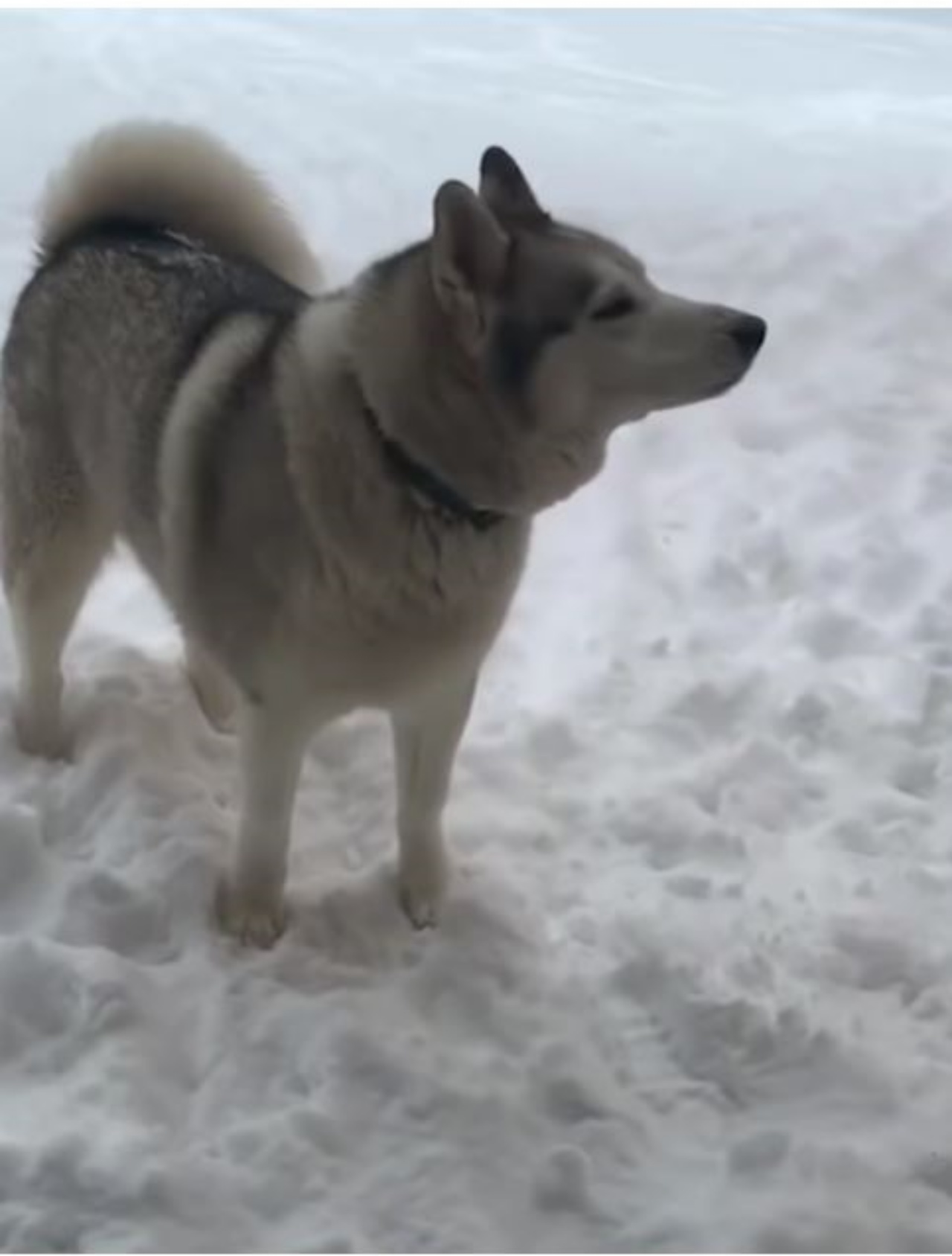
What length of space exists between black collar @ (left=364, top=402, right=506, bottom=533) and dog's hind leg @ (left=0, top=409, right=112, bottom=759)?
567 mm

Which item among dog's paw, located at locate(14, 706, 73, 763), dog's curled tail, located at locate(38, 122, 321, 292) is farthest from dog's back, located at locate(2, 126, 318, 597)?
dog's paw, located at locate(14, 706, 73, 763)

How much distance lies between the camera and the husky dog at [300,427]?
5.51ft

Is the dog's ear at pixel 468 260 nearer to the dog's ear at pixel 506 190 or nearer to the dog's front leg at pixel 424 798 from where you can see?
the dog's ear at pixel 506 190

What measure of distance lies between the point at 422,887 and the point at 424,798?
0.11m

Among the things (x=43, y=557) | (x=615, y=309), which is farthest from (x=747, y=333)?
(x=43, y=557)

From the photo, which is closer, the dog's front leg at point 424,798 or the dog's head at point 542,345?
the dog's head at point 542,345

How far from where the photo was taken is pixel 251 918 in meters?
2.03

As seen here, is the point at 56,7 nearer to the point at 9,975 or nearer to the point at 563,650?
the point at 563,650

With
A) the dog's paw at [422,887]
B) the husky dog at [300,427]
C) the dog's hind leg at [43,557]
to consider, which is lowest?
the dog's paw at [422,887]

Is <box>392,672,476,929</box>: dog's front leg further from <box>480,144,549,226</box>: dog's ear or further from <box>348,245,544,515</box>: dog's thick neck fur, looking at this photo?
<box>480,144,549,226</box>: dog's ear

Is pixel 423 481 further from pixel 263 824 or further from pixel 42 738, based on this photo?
pixel 42 738

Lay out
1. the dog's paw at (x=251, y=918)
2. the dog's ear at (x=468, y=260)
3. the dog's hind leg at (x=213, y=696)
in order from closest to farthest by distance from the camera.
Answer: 1. the dog's ear at (x=468, y=260)
2. the dog's paw at (x=251, y=918)
3. the dog's hind leg at (x=213, y=696)

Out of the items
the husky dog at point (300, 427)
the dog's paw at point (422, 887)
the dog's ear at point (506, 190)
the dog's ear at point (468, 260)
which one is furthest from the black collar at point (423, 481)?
the dog's paw at point (422, 887)

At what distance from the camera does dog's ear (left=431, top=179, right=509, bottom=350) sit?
5.25 ft
